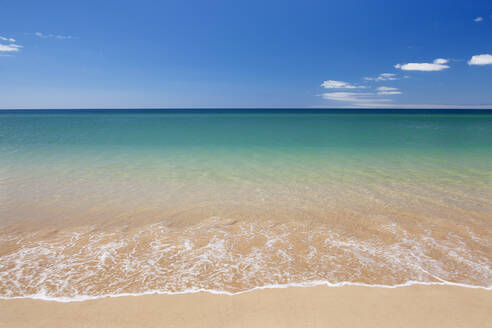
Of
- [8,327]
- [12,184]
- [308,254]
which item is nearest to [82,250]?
[8,327]

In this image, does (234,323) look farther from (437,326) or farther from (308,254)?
(437,326)

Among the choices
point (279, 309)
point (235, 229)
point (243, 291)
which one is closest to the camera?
point (279, 309)

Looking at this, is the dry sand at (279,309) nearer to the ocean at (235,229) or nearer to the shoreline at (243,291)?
the shoreline at (243,291)

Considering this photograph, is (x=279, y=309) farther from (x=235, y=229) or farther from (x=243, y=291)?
(x=235, y=229)

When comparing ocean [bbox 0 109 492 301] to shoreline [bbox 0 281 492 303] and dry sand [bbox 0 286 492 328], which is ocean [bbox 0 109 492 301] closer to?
shoreline [bbox 0 281 492 303]

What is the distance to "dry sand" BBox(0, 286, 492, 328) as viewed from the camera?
2.90 m

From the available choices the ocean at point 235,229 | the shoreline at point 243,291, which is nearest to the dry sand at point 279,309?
the shoreline at point 243,291

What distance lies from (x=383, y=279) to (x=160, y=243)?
3.59 m

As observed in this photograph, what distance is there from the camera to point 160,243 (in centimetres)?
464

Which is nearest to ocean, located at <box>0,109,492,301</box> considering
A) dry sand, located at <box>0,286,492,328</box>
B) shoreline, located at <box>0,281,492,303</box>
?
shoreline, located at <box>0,281,492,303</box>

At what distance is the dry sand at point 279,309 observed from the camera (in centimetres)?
290

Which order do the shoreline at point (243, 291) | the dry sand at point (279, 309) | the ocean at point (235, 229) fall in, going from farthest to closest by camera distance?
the ocean at point (235, 229), the shoreline at point (243, 291), the dry sand at point (279, 309)

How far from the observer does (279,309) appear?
309 centimetres

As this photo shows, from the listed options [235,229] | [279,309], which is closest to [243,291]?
[279,309]
